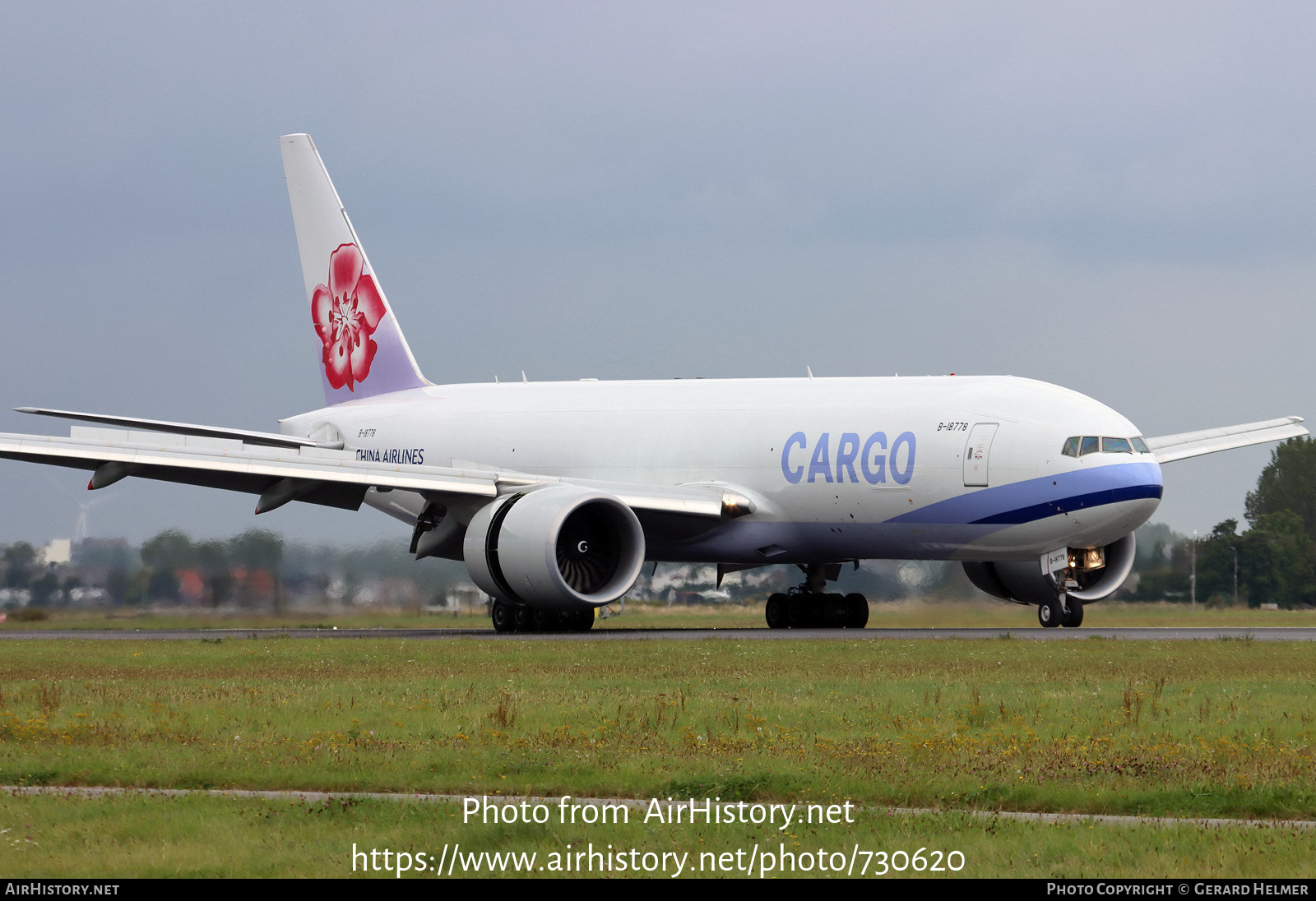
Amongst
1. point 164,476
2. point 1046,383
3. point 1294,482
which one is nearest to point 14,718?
point 164,476

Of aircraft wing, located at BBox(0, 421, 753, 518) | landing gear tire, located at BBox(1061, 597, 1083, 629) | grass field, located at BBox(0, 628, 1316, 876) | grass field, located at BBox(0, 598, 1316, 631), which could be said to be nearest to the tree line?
grass field, located at BBox(0, 598, 1316, 631)

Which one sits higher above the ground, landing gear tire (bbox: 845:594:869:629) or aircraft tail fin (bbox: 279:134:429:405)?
aircraft tail fin (bbox: 279:134:429:405)

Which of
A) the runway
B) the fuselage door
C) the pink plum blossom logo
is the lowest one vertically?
the runway

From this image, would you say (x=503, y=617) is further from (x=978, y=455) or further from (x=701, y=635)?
(x=978, y=455)

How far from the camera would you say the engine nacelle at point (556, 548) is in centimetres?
2767

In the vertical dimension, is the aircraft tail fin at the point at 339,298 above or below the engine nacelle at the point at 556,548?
above

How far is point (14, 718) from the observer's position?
14.7 m

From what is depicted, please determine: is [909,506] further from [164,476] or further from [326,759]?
[326,759]

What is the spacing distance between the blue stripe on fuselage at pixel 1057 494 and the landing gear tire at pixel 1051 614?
289 centimetres

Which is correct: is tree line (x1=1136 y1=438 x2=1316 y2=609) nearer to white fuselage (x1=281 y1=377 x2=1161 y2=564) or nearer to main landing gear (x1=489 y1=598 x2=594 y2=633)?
white fuselage (x1=281 y1=377 x2=1161 y2=564)

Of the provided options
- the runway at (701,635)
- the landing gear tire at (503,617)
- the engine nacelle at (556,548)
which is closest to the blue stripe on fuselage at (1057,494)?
the runway at (701,635)

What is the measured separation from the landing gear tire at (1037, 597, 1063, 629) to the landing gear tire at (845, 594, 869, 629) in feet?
12.6

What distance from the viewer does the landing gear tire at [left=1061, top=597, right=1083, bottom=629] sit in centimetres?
2984

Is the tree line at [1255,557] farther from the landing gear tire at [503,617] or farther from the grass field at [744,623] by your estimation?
the landing gear tire at [503,617]
